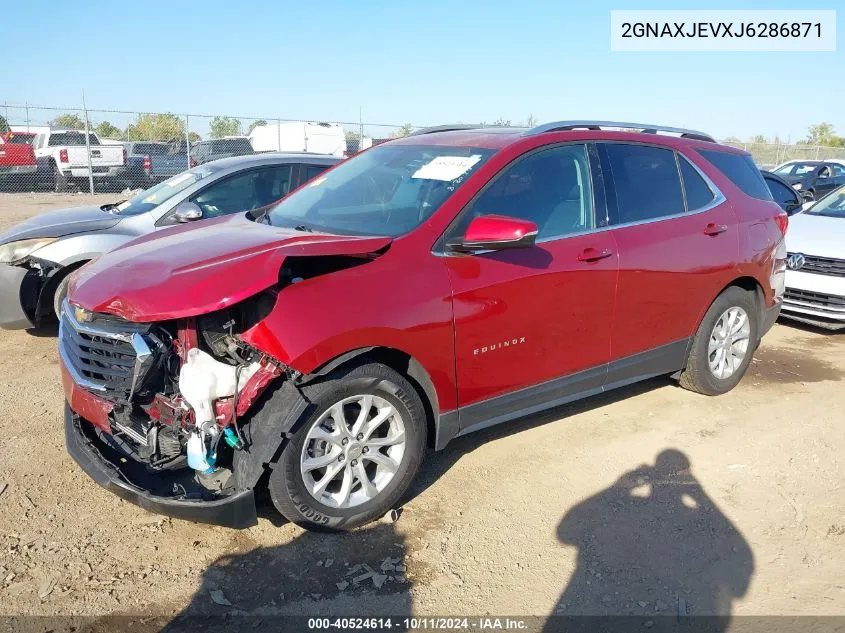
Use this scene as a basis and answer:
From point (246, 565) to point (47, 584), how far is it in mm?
807

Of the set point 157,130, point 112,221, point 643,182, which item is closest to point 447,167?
point 643,182

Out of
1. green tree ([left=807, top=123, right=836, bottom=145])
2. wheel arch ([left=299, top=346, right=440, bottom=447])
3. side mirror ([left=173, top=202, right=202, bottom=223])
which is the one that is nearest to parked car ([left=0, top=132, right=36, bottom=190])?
side mirror ([left=173, top=202, right=202, bottom=223])

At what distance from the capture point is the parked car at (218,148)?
21125 millimetres

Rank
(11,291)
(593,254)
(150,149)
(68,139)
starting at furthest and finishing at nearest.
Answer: (150,149) → (68,139) → (11,291) → (593,254)

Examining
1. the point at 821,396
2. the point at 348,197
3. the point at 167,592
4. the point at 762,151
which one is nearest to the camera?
the point at 167,592

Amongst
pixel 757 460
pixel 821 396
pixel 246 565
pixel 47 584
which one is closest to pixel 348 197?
pixel 246 565

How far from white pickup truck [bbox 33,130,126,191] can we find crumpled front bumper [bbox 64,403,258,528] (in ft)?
60.0

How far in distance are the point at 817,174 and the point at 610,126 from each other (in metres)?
12.5

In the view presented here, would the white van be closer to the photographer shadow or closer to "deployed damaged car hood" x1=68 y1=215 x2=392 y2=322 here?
"deployed damaged car hood" x1=68 y1=215 x2=392 y2=322

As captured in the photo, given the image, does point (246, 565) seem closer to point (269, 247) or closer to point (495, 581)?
point (495, 581)

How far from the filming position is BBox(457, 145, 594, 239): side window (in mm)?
3693

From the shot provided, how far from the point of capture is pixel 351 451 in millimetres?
3211

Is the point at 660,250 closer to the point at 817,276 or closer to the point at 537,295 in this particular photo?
the point at 537,295

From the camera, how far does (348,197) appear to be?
415 centimetres
